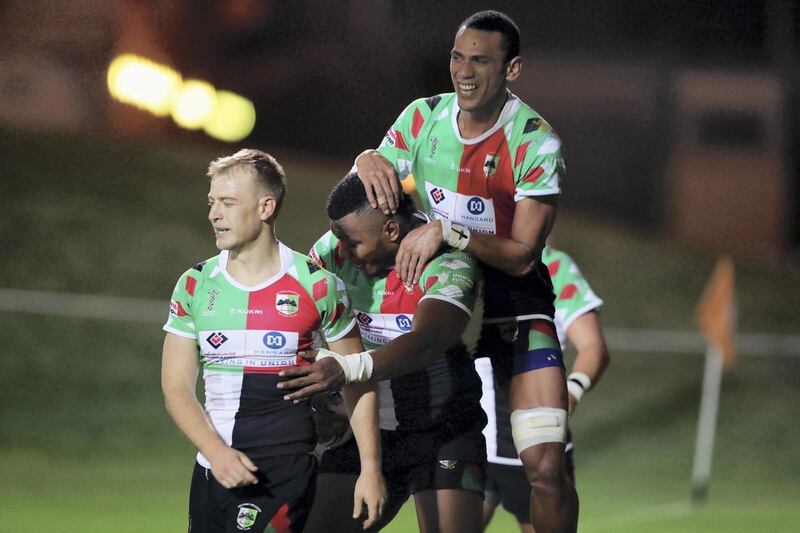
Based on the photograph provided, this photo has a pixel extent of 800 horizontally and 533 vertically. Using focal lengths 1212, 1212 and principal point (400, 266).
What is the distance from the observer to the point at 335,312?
4594 millimetres

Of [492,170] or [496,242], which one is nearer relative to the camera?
[496,242]

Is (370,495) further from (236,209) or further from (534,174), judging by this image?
(534,174)

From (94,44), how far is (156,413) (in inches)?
268

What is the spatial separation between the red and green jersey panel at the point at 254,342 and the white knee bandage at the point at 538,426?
115 centimetres

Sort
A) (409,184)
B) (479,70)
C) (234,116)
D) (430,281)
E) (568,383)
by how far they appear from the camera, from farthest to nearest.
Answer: (234,116) → (568,383) → (409,184) → (479,70) → (430,281)

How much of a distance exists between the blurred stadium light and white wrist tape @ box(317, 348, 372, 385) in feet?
48.6

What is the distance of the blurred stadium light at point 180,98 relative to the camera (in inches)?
730

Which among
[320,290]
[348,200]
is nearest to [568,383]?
[348,200]

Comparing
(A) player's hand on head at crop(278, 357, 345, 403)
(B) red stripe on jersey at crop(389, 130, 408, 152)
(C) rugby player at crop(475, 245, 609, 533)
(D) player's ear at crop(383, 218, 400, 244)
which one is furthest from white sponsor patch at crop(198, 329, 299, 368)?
(C) rugby player at crop(475, 245, 609, 533)

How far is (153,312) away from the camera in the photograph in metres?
16.0

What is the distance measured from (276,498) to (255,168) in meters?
1.24

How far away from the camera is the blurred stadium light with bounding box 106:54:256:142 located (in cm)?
1853

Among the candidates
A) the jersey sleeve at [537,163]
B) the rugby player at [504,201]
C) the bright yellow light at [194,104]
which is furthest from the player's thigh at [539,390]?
the bright yellow light at [194,104]

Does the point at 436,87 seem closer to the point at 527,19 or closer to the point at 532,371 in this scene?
the point at 527,19
